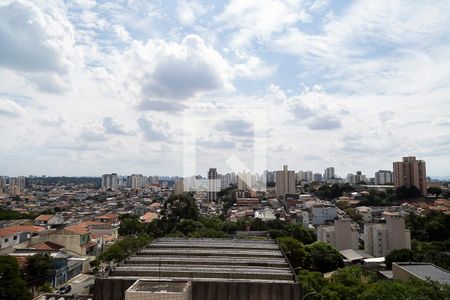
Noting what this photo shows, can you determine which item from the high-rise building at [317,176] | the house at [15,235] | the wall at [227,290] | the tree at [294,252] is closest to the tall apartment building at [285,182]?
the tree at [294,252]

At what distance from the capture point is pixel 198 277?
25.5 feet

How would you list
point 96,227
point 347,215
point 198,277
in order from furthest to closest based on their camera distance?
point 347,215 → point 96,227 → point 198,277

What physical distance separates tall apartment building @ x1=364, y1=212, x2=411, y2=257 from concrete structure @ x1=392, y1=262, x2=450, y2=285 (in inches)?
243

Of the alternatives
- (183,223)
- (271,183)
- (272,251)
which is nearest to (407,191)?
(271,183)

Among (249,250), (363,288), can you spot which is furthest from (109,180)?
(363,288)

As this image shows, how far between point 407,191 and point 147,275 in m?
38.4

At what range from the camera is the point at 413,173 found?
42.4 meters

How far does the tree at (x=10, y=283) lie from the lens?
34.2 feet

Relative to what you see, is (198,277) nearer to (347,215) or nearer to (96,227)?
(96,227)

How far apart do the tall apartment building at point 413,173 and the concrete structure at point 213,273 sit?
1441 inches

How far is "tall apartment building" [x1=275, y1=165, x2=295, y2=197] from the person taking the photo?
4897 centimetres

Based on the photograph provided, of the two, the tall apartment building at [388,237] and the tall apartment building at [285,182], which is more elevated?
the tall apartment building at [285,182]

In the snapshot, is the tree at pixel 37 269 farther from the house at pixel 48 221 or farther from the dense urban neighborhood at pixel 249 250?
the house at pixel 48 221

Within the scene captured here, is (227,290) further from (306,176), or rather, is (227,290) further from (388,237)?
(306,176)
